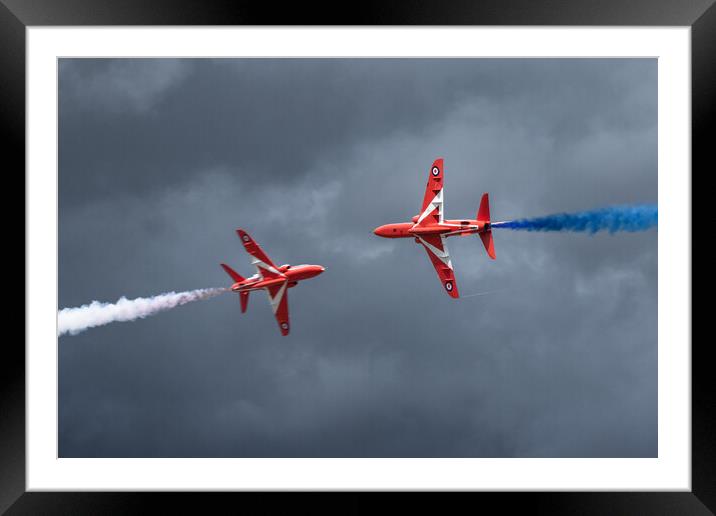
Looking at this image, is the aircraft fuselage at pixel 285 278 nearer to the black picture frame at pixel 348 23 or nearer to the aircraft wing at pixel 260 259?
the aircraft wing at pixel 260 259

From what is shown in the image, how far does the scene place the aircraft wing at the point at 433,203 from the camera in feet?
152

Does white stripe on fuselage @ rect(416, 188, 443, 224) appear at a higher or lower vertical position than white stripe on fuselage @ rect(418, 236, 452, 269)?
higher

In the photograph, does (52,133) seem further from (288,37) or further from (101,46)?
(288,37)

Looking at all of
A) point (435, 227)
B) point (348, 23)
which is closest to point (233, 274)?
point (435, 227)

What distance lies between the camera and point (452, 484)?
97.0 feet

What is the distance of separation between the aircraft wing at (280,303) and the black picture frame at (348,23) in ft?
62.3

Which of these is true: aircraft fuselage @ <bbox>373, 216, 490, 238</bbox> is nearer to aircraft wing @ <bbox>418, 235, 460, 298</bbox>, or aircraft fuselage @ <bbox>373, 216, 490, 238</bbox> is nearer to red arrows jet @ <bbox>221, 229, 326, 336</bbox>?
aircraft wing @ <bbox>418, 235, 460, 298</bbox>

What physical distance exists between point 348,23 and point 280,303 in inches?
929

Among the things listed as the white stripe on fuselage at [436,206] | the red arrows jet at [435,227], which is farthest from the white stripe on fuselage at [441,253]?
the white stripe on fuselage at [436,206]

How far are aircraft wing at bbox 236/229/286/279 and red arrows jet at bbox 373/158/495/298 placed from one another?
5.87 meters

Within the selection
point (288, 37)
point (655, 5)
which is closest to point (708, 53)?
point (655, 5)

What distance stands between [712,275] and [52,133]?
22491 mm

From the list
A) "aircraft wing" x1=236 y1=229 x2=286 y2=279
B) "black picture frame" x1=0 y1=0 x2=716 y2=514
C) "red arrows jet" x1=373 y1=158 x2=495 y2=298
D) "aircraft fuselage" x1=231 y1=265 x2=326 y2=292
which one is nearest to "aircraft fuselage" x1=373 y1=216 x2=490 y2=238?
"red arrows jet" x1=373 y1=158 x2=495 y2=298

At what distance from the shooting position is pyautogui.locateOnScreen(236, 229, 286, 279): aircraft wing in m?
46.4
